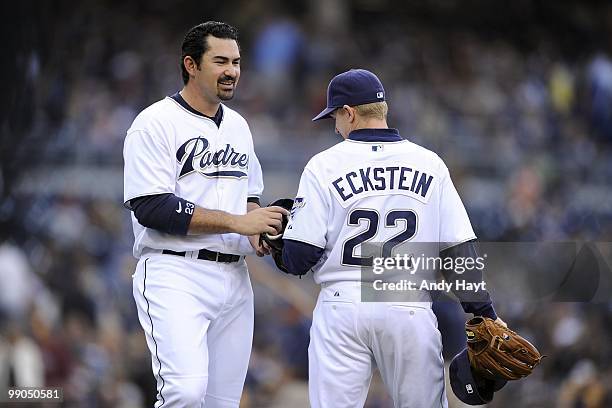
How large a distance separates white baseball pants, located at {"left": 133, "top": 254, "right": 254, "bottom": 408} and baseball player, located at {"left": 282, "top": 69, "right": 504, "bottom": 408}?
0.40m

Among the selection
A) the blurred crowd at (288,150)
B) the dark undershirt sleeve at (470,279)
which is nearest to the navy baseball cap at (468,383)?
the dark undershirt sleeve at (470,279)

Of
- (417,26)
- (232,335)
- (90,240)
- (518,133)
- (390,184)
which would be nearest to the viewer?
(390,184)

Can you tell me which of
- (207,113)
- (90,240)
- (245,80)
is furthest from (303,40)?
(207,113)

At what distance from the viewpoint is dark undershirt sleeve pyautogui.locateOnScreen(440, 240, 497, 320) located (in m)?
4.42

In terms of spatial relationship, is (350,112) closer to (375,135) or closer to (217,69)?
(375,135)

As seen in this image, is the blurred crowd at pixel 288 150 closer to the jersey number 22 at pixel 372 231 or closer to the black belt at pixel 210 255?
the jersey number 22 at pixel 372 231

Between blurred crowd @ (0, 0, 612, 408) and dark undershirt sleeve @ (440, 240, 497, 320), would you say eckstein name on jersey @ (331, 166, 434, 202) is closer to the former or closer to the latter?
dark undershirt sleeve @ (440, 240, 497, 320)

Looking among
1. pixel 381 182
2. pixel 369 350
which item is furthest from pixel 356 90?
pixel 369 350

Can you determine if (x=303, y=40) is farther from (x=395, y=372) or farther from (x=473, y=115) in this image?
(x=395, y=372)

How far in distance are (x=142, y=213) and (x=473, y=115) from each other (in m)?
8.63

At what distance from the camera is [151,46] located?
12969 mm

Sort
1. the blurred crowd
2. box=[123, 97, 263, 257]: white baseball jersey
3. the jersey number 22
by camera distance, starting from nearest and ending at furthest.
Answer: the jersey number 22
box=[123, 97, 263, 257]: white baseball jersey
the blurred crowd

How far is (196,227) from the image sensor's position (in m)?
4.51

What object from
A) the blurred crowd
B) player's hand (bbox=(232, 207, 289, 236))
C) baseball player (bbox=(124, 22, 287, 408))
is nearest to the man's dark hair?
baseball player (bbox=(124, 22, 287, 408))
